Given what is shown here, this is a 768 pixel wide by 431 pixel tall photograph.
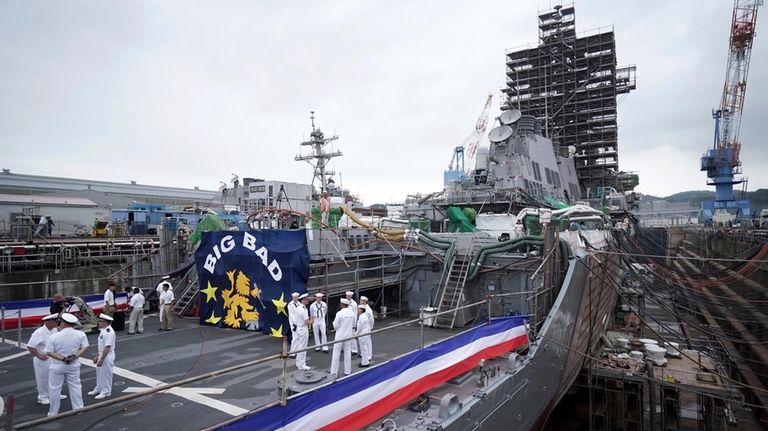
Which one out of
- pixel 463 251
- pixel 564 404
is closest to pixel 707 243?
pixel 564 404

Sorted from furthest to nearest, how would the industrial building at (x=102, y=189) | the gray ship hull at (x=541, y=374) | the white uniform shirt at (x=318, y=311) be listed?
the industrial building at (x=102, y=189) < the white uniform shirt at (x=318, y=311) < the gray ship hull at (x=541, y=374)

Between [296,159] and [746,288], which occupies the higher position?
[296,159]

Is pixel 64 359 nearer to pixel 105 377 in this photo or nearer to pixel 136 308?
pixel 105 377

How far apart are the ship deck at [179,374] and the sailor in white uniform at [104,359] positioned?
151 millimetres

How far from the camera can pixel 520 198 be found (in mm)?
20094

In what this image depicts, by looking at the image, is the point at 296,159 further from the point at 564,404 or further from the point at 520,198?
the point at 564,404

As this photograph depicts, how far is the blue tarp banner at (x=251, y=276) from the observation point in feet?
34.0

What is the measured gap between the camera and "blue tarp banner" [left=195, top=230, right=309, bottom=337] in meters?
10.4

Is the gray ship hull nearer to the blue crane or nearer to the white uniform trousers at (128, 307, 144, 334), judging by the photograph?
the white uniform trousers at (128, 307, 144, 334)

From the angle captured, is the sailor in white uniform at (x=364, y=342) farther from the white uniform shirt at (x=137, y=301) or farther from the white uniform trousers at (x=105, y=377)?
the white uniform shirt at (x=137, y=301)

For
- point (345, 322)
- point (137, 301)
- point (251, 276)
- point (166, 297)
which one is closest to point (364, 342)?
point (345, 322)

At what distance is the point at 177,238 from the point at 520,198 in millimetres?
14706

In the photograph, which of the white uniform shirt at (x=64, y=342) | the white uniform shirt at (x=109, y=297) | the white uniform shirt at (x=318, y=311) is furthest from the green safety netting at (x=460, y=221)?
the white uniform shirt at (x=64, y=342)

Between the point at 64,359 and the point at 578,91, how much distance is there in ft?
134
